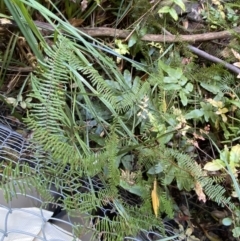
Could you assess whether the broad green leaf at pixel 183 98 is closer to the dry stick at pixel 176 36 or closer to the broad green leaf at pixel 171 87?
the broad green leaf at pixel 171 87

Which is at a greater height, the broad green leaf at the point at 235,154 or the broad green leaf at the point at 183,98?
the broad green leaf at the point at 183,98

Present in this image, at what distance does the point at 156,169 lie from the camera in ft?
3.10

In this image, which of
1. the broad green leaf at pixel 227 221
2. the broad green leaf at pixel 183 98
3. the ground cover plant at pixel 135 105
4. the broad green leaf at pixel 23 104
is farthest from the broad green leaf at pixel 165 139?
the broad green leaf at pixel 23 104

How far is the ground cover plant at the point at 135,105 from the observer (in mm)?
767

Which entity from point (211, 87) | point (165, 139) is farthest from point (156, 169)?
point (211, 87)

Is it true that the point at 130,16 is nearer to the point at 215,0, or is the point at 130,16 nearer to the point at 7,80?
the point at 215,0

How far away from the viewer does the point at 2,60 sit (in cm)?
101

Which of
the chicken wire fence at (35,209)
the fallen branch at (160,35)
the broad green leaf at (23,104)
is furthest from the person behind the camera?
the fallen branch at (160,35)

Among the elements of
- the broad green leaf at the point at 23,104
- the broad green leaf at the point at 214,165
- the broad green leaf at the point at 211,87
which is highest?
the broad green leaf at the point at 23,104

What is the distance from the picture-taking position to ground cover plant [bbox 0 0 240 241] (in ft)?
2.52

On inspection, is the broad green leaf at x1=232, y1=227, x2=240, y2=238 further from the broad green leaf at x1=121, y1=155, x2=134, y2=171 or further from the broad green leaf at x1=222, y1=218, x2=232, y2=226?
the broad green leaf at x1=121, y1=155, x2=134, y2=171

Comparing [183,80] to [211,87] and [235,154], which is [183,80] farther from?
[235,154]

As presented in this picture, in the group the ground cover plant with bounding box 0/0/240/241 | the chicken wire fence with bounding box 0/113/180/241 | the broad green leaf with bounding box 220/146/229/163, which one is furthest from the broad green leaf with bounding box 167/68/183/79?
the chicken wire fence with bounding box 0/113/180/241

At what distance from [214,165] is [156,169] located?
15cm
